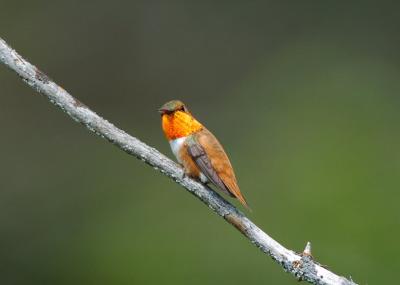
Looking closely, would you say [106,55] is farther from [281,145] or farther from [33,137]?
[281,145]

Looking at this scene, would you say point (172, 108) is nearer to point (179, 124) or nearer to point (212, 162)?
point (179, 124)

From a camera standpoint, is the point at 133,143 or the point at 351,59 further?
the point at 351,59

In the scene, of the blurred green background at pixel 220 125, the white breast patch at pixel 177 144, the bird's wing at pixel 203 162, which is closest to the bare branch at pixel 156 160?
the bird's wing at pixel 203 162

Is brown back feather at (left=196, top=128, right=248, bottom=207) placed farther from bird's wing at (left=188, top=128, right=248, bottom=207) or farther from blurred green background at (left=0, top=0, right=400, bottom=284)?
blurred green background at (left=0, top=0, right=400, bottom=284)

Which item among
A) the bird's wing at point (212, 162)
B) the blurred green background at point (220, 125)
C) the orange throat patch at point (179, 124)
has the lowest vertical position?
the bird's wing at point (212, 162)

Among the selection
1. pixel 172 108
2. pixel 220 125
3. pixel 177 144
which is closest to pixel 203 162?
pixel 177 144

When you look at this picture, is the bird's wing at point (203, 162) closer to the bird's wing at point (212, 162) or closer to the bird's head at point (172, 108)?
the bird's wing at point (212, 162)

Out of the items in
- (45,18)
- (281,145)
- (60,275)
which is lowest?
(60,275)

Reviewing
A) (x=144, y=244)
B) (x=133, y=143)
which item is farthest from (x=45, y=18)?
(x=133, y=143)

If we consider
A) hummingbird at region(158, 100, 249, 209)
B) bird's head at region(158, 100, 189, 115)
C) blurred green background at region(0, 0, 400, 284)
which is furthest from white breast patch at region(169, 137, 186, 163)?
blurred green background at region(0, 0, 400, 284)
